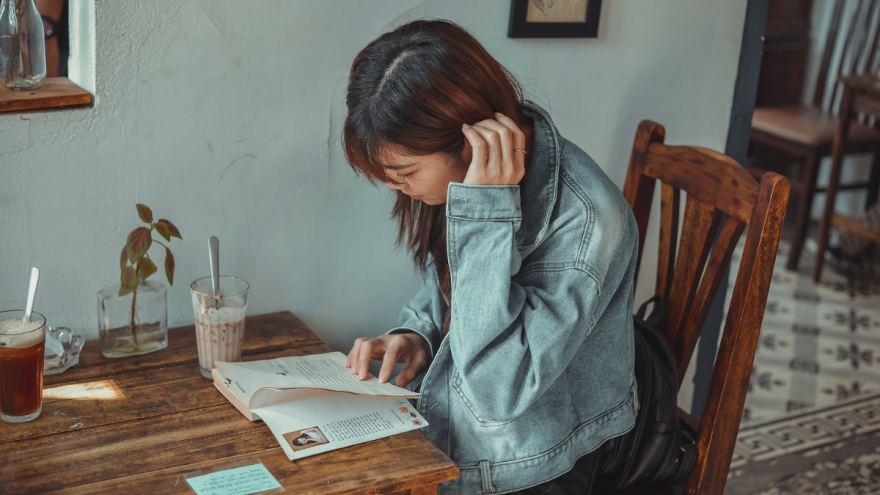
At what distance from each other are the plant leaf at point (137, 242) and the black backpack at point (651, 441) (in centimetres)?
75

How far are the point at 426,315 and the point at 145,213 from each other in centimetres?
47

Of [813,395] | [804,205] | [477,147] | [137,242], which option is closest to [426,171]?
[477,147]

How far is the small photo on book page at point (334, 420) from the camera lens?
3.28ft

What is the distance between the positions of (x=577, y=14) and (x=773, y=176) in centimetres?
52

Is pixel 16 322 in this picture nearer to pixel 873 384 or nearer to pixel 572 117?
pixel 572 117

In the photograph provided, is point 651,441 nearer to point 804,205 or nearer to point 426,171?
point 426,171

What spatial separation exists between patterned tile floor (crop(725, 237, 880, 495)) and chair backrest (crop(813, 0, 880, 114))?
988 millimetres

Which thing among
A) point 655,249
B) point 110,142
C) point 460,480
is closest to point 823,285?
point 655,249

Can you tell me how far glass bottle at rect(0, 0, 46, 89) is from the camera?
44.9 inches

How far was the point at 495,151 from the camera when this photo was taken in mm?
991

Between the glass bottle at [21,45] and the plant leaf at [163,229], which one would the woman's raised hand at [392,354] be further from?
the glass bottle at [21,45]

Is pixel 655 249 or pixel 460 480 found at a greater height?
pixel 655 249

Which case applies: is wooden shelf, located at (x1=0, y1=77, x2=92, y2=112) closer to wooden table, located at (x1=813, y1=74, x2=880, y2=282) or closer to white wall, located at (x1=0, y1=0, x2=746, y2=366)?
white wall, located at (x1=0, y1=0, x2=746, y2=366)

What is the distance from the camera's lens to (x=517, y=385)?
104 centimetres
